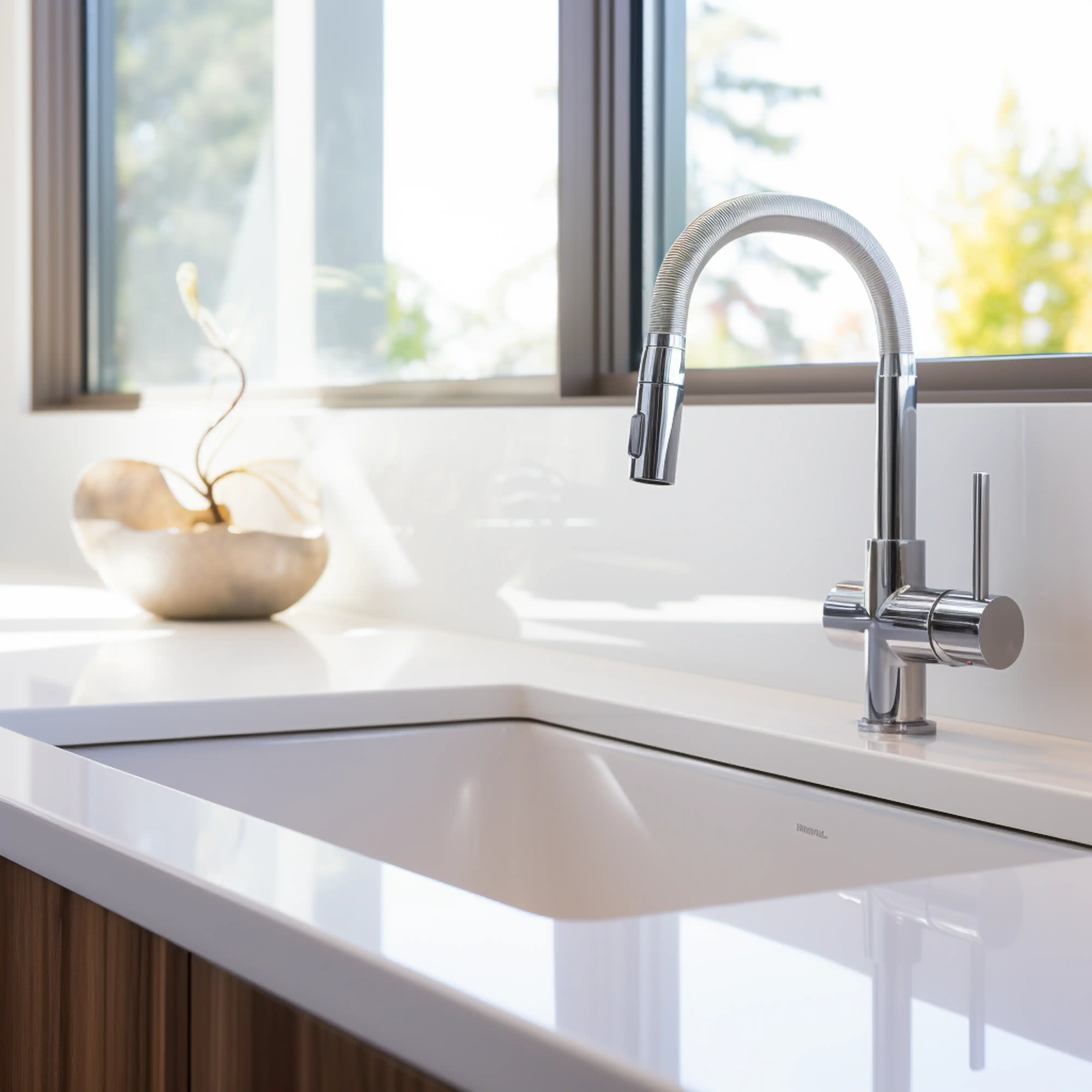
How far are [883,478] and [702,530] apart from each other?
347 mm

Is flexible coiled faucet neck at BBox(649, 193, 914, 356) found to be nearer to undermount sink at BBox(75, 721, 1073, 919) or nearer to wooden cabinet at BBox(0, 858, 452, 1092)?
undermount sink at BBox(75, 721, 1073, 919)

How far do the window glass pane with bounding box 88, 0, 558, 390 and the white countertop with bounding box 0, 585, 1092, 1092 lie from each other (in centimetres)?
84

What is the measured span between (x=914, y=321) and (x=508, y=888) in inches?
22.3

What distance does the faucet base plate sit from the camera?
1027mm

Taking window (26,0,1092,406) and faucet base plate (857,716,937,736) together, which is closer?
faucet base plate (857,716,937,736)

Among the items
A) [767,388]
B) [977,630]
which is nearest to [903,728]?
[977,630]

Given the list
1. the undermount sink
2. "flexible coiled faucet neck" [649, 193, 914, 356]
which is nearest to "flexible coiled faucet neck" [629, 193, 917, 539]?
"flexible coiled faucet neck" [649, 193, 914, 356]

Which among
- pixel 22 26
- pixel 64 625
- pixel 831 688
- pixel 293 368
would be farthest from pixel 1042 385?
pixel 22 26

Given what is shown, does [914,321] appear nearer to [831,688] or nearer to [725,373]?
[725,373]

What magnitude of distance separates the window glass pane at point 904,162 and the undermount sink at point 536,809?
429 millimetres

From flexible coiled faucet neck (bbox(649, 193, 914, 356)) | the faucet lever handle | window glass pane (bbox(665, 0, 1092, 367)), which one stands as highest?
window glass pane (bbox(665, 0, 1092, 367))

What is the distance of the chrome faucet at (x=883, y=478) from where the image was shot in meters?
0.96

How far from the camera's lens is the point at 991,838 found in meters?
0.89

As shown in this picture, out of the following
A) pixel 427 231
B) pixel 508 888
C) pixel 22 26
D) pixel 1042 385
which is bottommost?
pixel 508 888
